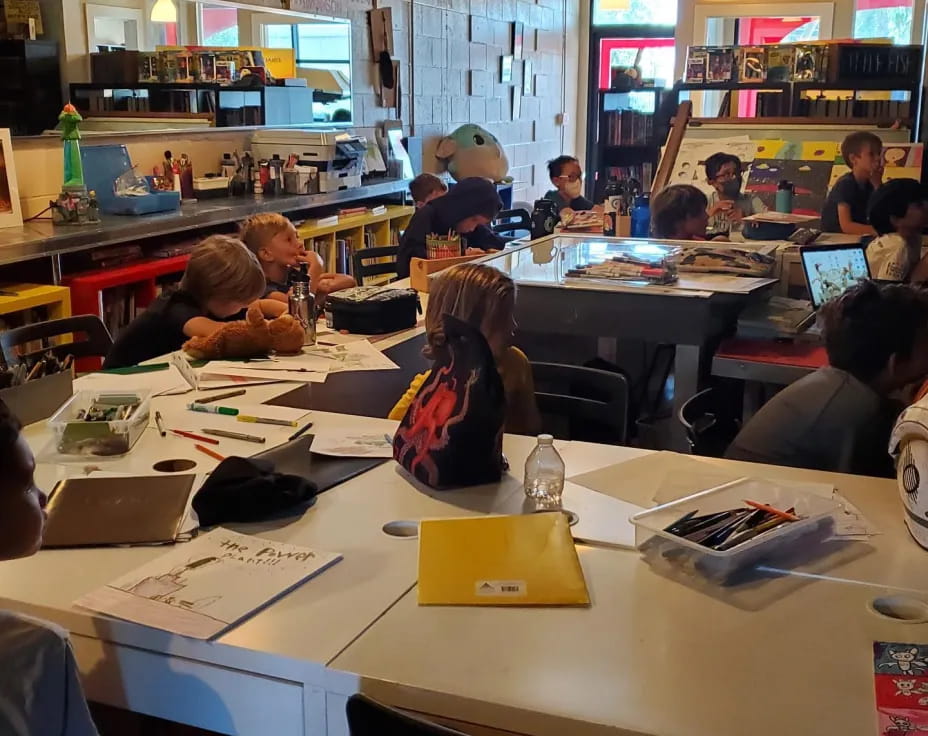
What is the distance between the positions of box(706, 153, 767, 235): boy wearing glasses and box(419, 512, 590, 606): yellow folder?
3380mm

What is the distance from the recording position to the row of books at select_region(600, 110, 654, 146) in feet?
26.8

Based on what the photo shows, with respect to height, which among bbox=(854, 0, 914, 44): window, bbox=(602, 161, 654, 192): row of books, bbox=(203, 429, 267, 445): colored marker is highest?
bbox=(854, 0, 914, 44): window

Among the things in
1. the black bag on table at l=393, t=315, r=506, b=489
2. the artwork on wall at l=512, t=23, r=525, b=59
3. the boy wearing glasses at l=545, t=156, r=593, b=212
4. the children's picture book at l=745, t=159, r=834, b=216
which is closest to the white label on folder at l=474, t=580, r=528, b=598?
the black bag on table at l=393, t=315, r=506, b=489

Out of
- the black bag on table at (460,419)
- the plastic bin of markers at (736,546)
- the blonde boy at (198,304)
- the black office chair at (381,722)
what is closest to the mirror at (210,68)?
the blonde boy at (198,304)

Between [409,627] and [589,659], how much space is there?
234mm

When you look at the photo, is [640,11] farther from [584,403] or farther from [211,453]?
[211,453]

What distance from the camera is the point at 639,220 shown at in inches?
187

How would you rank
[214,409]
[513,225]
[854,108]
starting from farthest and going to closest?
1. [513,225]
2. [854,108]
3. [214,409]

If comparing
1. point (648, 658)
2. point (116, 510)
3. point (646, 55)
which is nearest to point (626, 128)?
point (646, 55)

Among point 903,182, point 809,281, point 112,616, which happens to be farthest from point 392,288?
point 903,182

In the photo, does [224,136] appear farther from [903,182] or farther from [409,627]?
[409,627]

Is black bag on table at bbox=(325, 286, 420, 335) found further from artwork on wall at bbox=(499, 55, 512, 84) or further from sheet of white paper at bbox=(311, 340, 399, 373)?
artwork on wall at bbox=(499, 55, 512, 84)

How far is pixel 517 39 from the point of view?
27.4ft

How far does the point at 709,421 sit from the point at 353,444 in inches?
35.3
